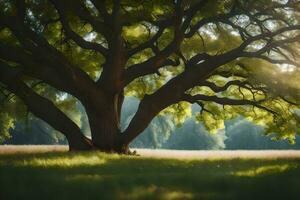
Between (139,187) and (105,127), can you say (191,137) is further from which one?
(139,187)

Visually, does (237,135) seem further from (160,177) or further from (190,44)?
(160,177)

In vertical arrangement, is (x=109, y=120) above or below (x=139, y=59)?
below

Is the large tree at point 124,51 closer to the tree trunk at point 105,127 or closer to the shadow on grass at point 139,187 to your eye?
the tree trunk at point 105,127

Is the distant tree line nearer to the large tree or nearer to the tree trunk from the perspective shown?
the large tree

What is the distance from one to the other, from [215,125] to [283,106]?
574cm

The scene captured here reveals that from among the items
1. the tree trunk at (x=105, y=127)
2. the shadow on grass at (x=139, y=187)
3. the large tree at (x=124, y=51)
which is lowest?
the shadow on grass at (x=139, y=187)

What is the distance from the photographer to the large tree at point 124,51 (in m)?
18.1

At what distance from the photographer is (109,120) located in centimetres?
2005

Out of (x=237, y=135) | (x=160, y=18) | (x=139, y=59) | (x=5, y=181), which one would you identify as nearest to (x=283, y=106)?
(x=139, y=59)

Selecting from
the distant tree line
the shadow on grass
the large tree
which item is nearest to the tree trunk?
the large tree

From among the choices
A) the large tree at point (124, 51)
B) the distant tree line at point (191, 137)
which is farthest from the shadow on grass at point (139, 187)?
the distant tree line at point (191, 137)

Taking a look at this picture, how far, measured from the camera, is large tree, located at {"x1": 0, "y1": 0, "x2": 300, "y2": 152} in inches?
712

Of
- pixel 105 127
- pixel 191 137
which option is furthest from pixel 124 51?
pixel 191 137

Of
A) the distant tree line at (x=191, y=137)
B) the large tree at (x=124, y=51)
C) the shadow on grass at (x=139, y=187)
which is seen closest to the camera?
the shadow on grass at (x=139, y=187)
